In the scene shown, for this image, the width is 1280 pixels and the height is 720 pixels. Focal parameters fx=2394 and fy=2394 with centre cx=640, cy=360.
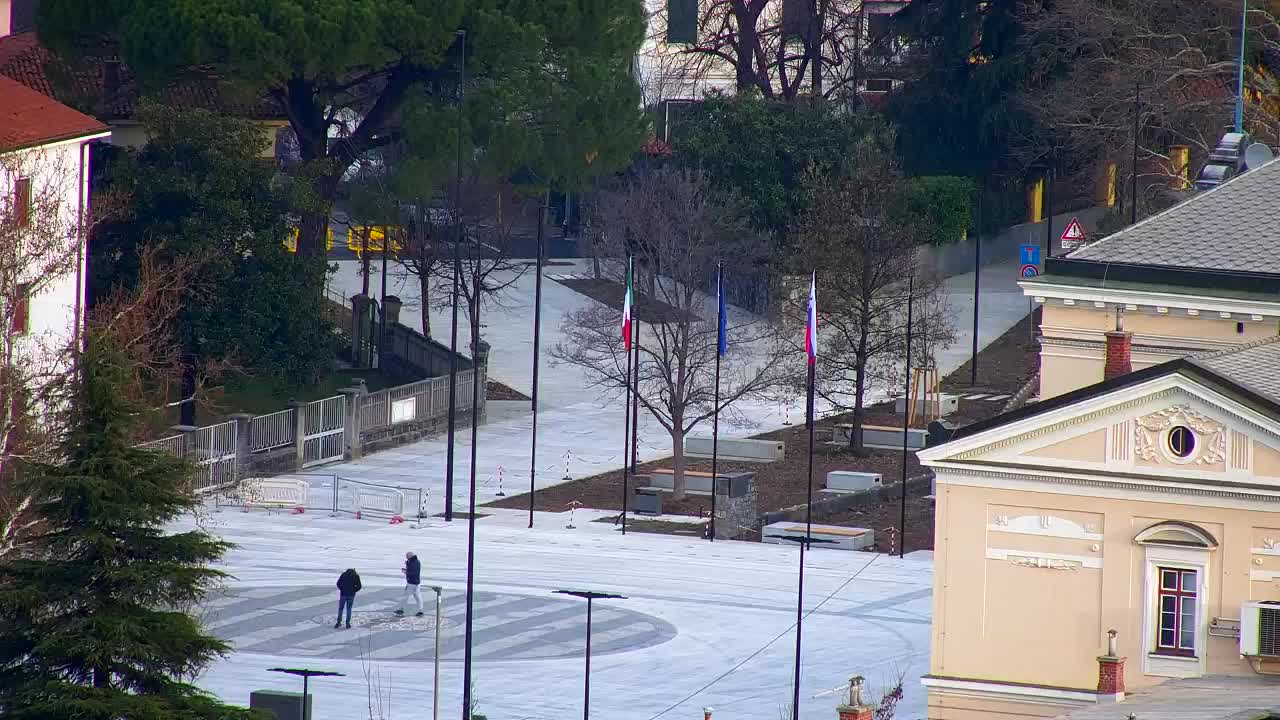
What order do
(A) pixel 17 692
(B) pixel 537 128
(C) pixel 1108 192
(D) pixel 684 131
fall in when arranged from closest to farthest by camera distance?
(A) pixel 17 692, (B) pixel 537 128, (D) pixel 684 131, (C) pixel 1108 192

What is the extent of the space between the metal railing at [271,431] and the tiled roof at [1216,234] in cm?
2373

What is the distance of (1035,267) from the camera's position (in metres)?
60.5

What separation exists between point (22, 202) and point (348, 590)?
8715mm

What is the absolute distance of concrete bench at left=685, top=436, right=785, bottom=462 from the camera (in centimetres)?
5912

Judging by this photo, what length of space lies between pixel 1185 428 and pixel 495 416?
37.0m

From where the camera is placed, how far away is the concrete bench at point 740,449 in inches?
2328

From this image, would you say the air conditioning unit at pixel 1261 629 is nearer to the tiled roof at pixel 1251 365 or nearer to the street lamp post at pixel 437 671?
the tiled roof at pixel 1251 365

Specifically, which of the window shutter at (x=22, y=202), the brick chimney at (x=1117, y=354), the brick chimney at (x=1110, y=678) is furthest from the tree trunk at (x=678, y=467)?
the brick chimney at (x=1110, y=678)

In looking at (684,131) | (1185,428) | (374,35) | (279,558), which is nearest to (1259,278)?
(1185,428)

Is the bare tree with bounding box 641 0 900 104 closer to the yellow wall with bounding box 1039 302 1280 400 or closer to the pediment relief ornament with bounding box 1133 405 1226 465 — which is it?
the yellow wall with bounding box 1039 302 1280 400

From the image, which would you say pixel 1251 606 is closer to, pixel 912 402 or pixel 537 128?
pixel 912 402

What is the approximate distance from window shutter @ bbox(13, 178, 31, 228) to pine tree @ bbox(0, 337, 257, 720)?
1430cm

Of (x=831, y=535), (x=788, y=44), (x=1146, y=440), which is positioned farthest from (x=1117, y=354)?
(x=788, y=44)

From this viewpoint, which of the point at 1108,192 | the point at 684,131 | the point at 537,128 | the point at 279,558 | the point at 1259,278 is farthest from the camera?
the point at 1108,192
